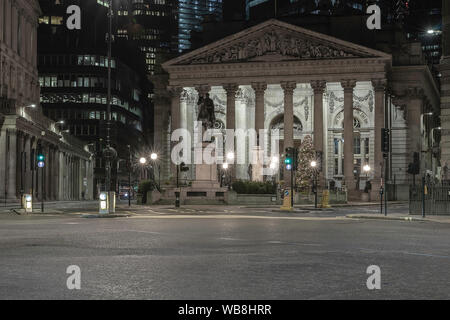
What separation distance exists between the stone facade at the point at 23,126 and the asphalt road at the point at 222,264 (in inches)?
1575

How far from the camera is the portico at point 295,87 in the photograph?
76875 mm

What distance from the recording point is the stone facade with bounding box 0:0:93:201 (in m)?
68.8

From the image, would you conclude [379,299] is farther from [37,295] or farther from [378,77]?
[378,77]

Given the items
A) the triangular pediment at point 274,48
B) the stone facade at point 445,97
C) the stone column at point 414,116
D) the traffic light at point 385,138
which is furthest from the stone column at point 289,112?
the traffic light at point 385,138

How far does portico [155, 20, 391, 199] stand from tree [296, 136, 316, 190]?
699 cm

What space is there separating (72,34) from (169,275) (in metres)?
128

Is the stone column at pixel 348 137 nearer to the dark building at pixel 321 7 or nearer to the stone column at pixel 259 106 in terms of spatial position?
the stone column at pixel 259 106

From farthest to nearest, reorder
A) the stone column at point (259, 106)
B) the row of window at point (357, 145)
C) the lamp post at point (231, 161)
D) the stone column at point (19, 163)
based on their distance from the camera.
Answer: the row of window at point (357, 145) < the stone column at point (259, 106) < the lamp post at point (231, 161) < the stone column at point (19, 163)

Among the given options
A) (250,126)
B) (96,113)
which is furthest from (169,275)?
(96,113)

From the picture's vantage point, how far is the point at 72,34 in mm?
133125

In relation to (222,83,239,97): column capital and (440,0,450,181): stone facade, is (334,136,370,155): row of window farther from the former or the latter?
(440,0,450,181): stone facade

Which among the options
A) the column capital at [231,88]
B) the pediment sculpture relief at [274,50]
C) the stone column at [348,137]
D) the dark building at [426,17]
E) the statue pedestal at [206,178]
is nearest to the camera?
the statue pedestal at [206,178]

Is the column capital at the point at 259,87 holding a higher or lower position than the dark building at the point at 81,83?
lower

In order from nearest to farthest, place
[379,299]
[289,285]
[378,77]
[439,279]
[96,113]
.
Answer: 1. [379,299]
2. [289,285]
3. [439,279]
4. [378,77]
5. [96,113]
